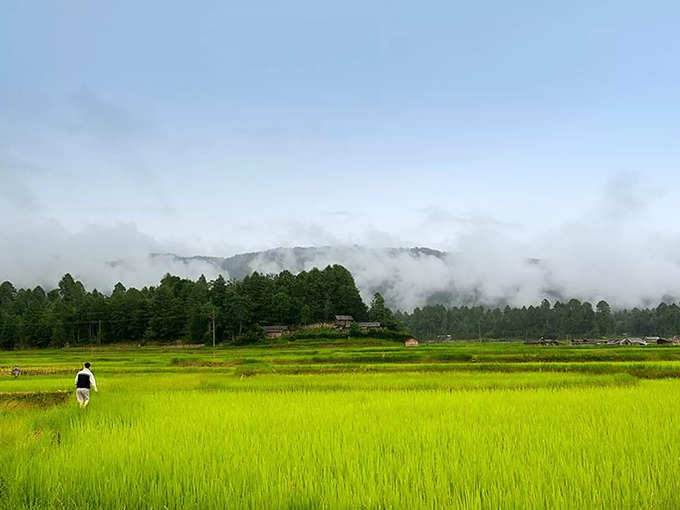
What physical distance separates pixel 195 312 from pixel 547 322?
107487mm

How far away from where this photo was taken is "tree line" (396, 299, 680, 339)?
449ft

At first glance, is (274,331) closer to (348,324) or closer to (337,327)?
(337,327)

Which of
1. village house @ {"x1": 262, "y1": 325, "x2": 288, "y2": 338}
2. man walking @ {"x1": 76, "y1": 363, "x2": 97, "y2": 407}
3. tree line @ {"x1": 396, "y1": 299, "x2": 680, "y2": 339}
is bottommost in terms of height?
tree line @ {"x1": 396, "y1": 299, "x2": 680, "y2": 339}

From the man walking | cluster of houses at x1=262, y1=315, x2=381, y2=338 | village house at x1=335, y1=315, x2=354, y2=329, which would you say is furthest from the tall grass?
village house at x1=335, y1=315, x2=354, y2=329

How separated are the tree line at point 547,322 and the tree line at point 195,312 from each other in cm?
6015

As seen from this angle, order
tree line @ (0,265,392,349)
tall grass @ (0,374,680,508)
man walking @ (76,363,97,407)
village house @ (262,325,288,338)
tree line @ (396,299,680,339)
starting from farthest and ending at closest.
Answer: tree line @ (396,299,680,339)
tree line @ (0,265,392,349)
village house @ (262,325,288,338)
man walking @ (76,363,97,407)
tall grass @ (0,374,680,508)

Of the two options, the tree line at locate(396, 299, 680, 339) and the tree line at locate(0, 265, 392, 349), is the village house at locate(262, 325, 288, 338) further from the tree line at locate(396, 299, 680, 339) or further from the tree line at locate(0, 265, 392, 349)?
the tree line at locate(396, 299, 680, 339)

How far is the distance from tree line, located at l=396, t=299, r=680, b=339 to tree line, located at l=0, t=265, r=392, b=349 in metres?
60.2

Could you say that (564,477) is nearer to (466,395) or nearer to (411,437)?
(411,437)

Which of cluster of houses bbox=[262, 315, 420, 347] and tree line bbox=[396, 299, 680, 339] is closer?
cluster of houses bbox=[262, 315, 420, 347]

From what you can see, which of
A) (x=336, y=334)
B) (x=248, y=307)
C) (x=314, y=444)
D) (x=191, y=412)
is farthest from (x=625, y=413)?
(x=248, y=307)

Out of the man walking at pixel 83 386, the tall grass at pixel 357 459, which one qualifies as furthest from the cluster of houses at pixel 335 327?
the tall grass at pixel 357 459

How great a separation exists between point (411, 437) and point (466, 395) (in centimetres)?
558

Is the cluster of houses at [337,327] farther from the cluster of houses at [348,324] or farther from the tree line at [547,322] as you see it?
the tree line at [547,322]
